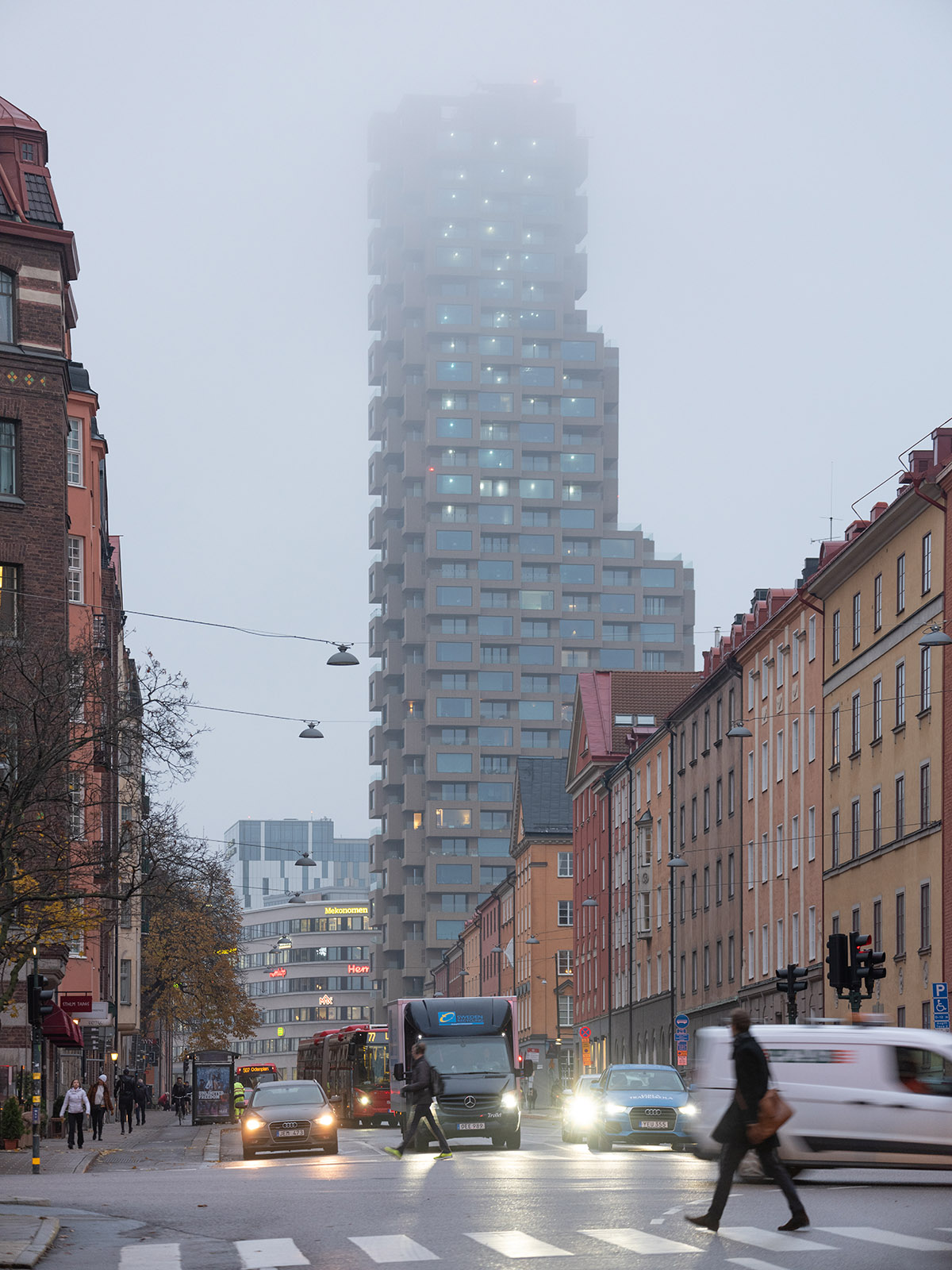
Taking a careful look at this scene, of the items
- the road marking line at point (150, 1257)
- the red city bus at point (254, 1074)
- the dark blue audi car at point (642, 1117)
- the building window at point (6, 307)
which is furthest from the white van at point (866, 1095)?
the red city bus at point (254, 1074)

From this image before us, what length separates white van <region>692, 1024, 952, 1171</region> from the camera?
2186cm

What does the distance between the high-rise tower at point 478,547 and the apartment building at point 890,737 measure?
101m

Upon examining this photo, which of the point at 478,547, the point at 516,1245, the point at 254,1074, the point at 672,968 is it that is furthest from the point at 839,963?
the point at 478,547

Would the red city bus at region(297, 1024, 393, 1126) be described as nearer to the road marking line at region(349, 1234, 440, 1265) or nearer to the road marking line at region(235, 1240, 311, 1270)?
the road marking line at region(235, 1240, 311, 1270)

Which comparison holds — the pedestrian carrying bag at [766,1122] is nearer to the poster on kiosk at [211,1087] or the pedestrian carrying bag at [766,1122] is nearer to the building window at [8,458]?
the building window at [8,458]

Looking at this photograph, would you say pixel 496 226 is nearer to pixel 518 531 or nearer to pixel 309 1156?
pixel 518 531

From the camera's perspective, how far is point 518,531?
16500 centimetres

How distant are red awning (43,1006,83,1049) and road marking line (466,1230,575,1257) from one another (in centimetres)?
3271

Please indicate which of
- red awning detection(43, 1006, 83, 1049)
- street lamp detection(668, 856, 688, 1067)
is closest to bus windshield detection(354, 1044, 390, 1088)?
red awning detection(43, 1006, 83, 1049)

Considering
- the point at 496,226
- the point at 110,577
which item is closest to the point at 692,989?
the point at 110,577

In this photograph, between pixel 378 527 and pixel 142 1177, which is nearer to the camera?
pixel 142 1177

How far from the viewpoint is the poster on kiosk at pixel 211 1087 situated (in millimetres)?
74125

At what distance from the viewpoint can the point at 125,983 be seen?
297 feet

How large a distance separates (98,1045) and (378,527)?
302 feet
